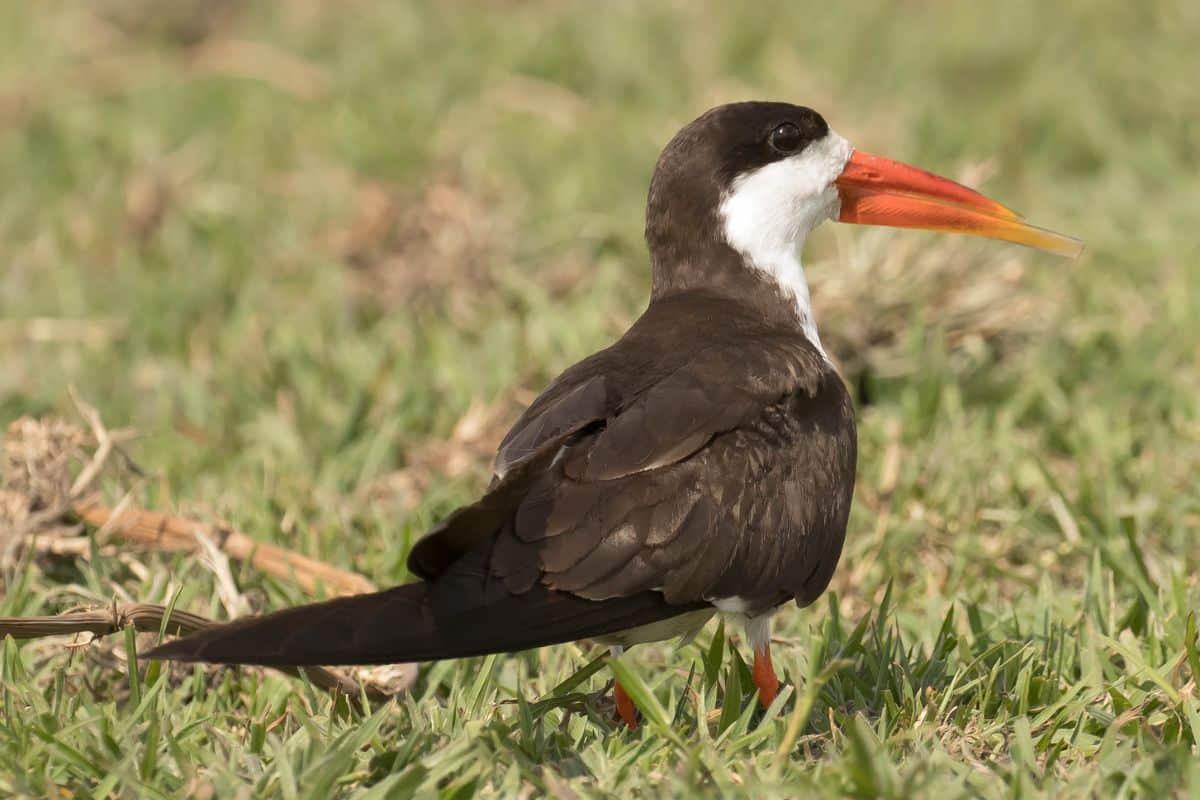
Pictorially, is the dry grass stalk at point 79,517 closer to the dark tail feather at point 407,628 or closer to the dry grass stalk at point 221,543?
the dry grass stalk at point 221,543

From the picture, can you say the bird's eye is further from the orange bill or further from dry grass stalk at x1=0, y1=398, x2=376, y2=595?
dry grass stalk at x1=0, y1=398, x2=376, y2=595

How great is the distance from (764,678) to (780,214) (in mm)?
1169

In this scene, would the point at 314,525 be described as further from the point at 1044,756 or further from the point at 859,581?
the point at 1044,756

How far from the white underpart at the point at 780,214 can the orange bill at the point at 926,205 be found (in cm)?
11

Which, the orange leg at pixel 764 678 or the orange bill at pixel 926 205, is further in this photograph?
the orange bill at pixel 926 205

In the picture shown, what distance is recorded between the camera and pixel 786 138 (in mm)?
3908

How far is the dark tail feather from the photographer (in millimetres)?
2643

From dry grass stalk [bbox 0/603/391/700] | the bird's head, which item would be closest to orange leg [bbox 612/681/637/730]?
dry grass stalk [bbox 0/603/391/700]

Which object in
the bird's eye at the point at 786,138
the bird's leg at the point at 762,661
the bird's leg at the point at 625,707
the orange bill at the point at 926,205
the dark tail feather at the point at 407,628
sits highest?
the bird's eye at the point at 786,138

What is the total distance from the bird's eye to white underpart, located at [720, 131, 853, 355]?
0.03 meters

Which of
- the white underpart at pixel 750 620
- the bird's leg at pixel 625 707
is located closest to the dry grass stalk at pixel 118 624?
the bird's leg at pixel 625 707

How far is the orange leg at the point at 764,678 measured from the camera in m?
3.30

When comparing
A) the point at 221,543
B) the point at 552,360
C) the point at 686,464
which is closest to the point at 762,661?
the point at 686,464

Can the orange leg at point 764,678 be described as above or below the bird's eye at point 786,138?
below
